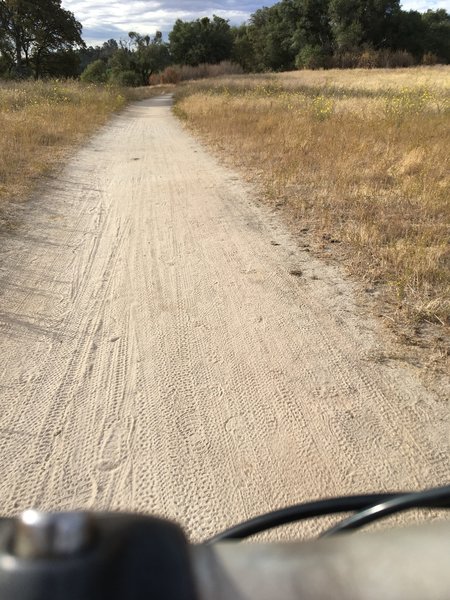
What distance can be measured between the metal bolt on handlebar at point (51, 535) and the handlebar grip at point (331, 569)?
14cm

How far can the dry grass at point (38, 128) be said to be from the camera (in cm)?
731

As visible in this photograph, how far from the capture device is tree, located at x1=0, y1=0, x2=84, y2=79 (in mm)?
34781

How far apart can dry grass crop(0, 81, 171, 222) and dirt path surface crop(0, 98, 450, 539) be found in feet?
9.58

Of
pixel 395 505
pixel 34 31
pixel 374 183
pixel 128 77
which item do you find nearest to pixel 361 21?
pixel 128 77

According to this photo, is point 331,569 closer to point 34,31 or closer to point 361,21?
point 34,31

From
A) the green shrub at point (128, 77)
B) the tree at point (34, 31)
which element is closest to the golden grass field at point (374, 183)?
the tree at point (34, 31)

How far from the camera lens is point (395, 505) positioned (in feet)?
2.79

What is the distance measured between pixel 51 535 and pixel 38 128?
12.6 meters

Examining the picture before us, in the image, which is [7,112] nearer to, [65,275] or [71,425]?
[65,275]

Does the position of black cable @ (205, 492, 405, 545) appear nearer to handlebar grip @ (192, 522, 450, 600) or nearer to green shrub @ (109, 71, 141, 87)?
handlebar grip @ (192, 522, 450, 600)

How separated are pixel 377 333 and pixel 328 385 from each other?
0.69 metres

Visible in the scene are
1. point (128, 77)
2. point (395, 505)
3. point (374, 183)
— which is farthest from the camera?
point (128, 77)

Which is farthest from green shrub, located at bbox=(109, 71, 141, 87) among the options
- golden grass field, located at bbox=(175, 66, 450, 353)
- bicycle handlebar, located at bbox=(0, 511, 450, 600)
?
bicycle handlebar, located at bbox=(0, 511, 450, 600)

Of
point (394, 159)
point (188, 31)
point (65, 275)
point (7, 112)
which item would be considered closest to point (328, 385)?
point (65, 275)
